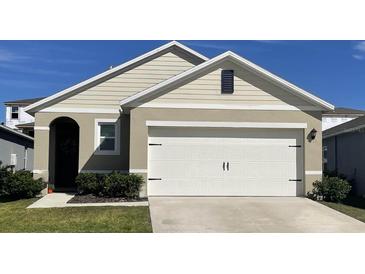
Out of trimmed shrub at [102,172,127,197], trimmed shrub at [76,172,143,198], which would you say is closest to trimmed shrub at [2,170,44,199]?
trimmed shrub at [76,172,143,198]

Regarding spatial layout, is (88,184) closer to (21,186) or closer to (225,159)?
(21,186)

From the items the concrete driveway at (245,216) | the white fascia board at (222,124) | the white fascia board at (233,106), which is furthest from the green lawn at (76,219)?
the white fascia board at (233,106)

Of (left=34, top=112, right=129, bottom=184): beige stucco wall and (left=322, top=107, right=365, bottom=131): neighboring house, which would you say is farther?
(left=322, top=107, right=365, bottom=131): neighboring house

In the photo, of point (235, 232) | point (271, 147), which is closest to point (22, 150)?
point (271, 147)

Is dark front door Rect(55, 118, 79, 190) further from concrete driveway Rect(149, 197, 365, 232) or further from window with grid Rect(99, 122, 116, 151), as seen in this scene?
concrete driveway Rect(149, 197, 365, 232)

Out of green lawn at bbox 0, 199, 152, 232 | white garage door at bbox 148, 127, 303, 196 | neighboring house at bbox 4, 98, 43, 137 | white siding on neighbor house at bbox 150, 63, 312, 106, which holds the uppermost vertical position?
neighboring house at bbox 4, 98, 43, 137

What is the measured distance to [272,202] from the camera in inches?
485

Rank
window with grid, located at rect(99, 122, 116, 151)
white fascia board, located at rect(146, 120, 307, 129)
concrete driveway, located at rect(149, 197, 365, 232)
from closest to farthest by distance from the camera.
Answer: concrete driveway, located at rect(149, 197, 365, 232), white fascia board, located at rect(146, 120, 307, 129), window with grid, located at rect(99, 122, 116, 151)

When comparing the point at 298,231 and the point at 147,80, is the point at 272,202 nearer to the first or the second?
the point at 298,231

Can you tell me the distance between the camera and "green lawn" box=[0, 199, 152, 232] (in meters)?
8.71

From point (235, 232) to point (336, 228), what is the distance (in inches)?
94.2

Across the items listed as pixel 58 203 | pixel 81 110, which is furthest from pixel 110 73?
pixel 58 203

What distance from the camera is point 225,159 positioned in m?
13.6

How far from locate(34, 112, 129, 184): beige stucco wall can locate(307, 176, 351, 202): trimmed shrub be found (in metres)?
6.87
